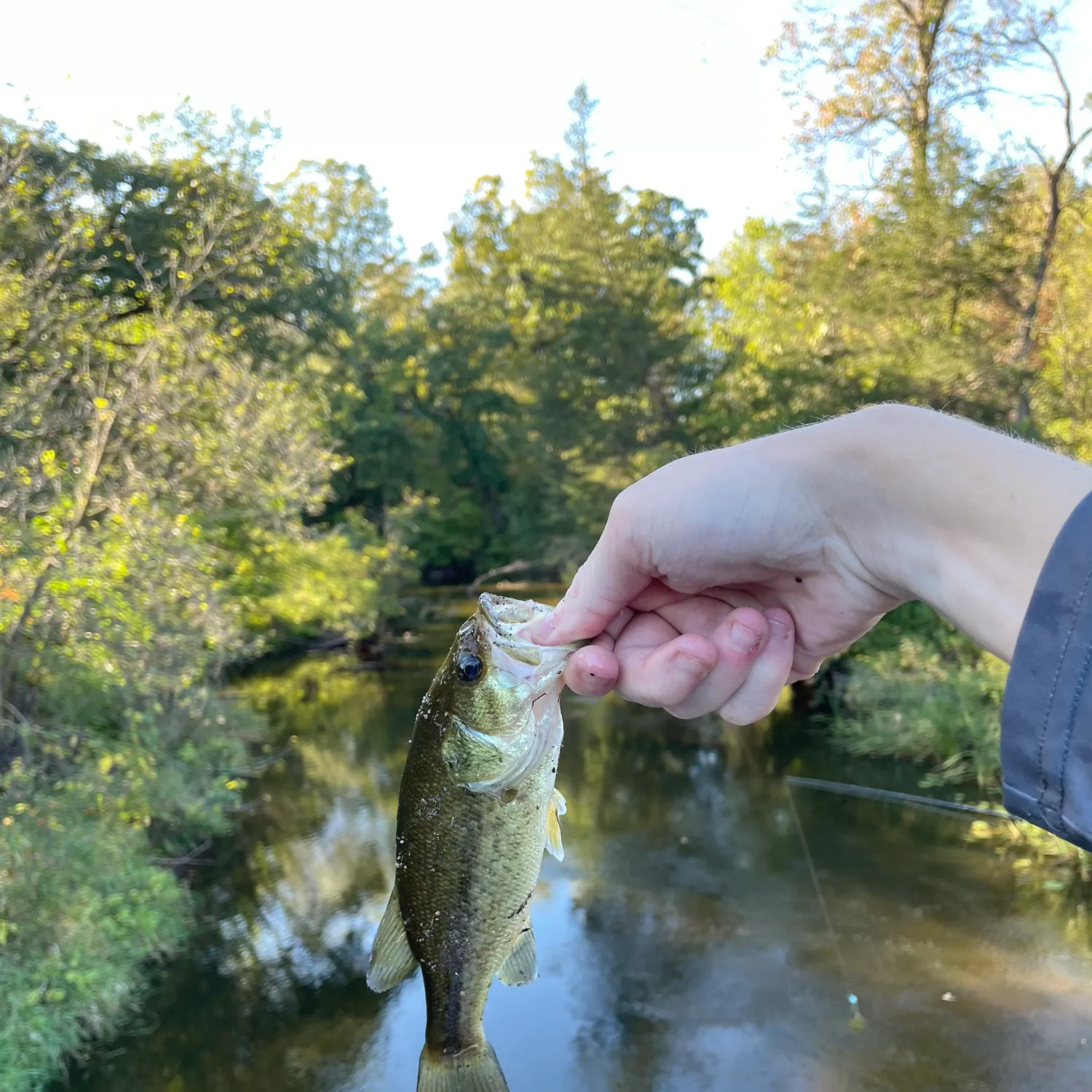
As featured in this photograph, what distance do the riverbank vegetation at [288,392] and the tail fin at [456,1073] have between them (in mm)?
4382

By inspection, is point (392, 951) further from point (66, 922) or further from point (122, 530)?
point (122, 530)

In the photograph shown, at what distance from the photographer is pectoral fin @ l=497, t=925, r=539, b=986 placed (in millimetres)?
2014

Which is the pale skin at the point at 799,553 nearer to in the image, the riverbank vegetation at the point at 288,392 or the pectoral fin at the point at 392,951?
the pectoral fin at the point at 392,951

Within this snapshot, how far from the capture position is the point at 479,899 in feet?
6.08

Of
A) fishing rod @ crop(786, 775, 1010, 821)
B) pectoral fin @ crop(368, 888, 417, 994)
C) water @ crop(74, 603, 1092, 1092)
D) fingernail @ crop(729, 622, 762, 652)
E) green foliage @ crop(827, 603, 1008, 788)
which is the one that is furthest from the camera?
green foliage @ crop(827, 603, 1008, 788)

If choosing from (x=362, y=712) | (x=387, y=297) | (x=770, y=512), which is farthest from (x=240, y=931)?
(x=387, y=297)

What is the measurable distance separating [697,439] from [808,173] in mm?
4675

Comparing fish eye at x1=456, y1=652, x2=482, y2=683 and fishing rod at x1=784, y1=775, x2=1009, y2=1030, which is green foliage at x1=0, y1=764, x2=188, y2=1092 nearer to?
fish eye at x1=456, y1=652, x2=482, y2=683

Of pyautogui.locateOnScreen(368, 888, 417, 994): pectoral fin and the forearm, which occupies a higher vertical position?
the forearm

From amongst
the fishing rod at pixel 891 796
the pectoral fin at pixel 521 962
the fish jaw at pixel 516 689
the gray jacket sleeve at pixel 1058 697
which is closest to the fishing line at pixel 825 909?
the fishing rod at pixel 891 796

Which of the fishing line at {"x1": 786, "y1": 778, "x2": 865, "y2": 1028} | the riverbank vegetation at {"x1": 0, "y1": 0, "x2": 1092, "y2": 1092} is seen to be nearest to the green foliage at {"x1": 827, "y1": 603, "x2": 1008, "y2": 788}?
the riverbank vegetation at {"x1": 0, "y1": 0, "x2": 1092, "y2": 1092}

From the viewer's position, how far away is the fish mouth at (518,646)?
1.76 meters

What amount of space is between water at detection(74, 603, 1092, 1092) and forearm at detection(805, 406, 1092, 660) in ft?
15.5

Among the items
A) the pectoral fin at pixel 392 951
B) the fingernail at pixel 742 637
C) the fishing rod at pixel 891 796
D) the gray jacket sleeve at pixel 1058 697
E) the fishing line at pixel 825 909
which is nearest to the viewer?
the gray jacket sleeve at pixel 1058 697
